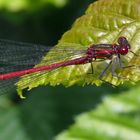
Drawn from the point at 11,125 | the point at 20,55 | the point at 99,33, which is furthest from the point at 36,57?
the point at 11,125

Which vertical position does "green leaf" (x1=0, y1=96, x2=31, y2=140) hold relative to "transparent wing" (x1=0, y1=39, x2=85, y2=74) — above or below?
below

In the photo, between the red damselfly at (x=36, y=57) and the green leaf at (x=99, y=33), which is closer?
the green leaf at (x=99, y=33)

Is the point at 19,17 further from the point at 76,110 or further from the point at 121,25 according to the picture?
the point at 121,25

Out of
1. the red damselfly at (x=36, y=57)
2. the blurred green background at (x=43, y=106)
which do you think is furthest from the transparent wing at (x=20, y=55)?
the blurred green background at (x=43, y=106)

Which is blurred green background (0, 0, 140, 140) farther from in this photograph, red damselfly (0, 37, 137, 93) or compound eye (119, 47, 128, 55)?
compound eye (119, 47, 128, 55)

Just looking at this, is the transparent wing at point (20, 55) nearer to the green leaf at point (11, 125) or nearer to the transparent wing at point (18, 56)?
the transparent wing at point (18, 56)

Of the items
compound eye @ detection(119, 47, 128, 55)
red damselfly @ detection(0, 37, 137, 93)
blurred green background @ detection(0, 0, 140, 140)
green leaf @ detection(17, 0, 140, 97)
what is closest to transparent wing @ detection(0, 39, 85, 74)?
red damselfly @ detection(0, 37, 137, 93)

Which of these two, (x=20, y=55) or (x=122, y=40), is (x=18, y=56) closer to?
(x=20, y=55)
